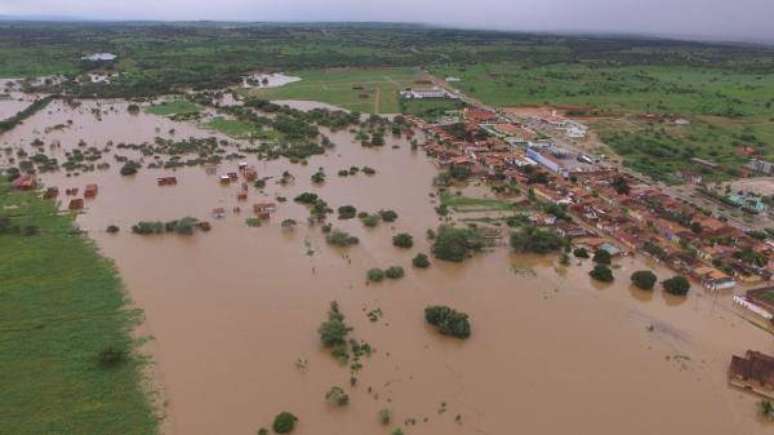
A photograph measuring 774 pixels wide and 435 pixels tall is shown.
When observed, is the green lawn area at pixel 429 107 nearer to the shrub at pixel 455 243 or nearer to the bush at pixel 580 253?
the shrub at pixel 455 243

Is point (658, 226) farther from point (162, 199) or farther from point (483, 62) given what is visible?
point (483, 62)

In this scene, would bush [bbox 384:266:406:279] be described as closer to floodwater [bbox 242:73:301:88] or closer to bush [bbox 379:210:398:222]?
bush [bbox 379:210:398:222]

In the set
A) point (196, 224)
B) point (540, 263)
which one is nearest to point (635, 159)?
point (540, 263)

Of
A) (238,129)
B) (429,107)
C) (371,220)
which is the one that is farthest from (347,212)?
(429,107)

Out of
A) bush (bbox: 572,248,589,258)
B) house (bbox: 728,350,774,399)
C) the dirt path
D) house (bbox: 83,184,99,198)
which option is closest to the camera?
house (bbox: 728,350,774,399)

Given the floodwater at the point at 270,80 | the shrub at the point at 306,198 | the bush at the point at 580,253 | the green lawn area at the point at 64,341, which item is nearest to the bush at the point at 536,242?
the bush at the point at 580,253

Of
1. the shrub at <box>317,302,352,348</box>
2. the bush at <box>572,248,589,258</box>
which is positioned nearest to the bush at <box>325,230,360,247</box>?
the shrub at <box>317,302,352,348</box>
